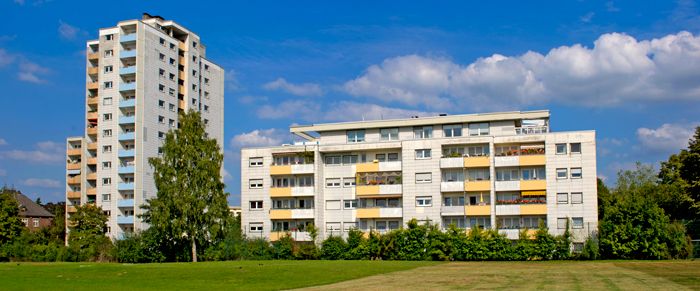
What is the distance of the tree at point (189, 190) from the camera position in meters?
72.5

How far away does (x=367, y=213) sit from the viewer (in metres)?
83.4

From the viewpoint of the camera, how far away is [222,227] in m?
75.5

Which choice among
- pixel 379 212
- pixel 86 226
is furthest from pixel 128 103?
pixel 379 212

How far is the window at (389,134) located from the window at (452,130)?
580cm

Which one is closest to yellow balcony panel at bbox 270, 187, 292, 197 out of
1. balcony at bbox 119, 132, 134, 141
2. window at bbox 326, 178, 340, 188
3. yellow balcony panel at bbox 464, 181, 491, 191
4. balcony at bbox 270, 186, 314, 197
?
→ balcony at bbox 270, 186, 314, 197

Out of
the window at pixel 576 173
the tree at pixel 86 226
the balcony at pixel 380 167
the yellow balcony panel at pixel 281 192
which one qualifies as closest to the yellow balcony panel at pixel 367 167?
the balcony at pixel 380 167

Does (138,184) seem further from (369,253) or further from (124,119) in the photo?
(369,253)

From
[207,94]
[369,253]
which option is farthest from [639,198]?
[207,94]

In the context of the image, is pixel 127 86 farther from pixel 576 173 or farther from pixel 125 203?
pixel 576 173

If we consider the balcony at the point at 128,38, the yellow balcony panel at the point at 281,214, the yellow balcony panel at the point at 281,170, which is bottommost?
the yellow balcony panel at the point at 281,214

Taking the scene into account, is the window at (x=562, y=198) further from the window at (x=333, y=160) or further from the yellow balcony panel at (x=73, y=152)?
the yellow balcony panel at (x=73, y=152)

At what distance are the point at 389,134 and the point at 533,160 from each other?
18931 mm

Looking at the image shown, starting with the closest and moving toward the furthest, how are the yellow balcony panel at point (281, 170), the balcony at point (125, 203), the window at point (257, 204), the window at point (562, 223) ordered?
the window at point (562, 223)
the yellow balcony panel at point (281, 170)
the window at point (257, 204)
the balcony at point (125, 203)

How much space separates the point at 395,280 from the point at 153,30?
8541 cm
